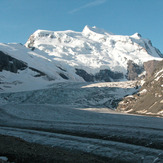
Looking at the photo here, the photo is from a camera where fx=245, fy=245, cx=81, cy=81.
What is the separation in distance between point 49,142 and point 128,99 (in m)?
67.6

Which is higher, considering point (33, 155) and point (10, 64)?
point (10, 64)

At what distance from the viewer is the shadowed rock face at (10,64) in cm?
17762

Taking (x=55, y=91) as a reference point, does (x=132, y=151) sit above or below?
below

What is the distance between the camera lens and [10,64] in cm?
18200

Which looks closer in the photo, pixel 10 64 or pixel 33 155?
pixel 33 155

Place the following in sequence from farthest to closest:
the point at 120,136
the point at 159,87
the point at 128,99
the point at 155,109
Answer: the point at 128,99 < the point at 159,87 < the point at 155,109 < the point at 120,136

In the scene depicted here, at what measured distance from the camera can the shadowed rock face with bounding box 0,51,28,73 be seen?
583 ft

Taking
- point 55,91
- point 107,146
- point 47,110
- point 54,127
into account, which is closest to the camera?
point 107,146

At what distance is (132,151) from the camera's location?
21.0 m

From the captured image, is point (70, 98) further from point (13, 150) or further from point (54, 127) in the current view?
point (13, 150)

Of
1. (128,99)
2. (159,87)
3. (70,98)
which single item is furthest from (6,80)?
(159,87)

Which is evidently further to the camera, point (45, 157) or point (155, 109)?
point (155, 109)

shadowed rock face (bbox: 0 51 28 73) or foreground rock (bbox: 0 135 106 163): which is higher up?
shadowed rock face (bbox: 0 51 28 73)

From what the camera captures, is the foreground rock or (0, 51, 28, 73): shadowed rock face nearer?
the foreground rock
